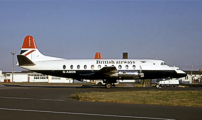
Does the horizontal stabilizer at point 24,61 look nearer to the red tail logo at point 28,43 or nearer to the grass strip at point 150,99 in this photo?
the red tail logo at point 28,43

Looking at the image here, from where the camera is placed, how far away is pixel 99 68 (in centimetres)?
3384

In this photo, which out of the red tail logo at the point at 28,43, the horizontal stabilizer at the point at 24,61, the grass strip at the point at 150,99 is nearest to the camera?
the grass strip at the point at 150,99

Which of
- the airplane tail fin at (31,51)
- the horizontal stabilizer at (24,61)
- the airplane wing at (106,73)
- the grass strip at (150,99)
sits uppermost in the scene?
the airplane tail fin at (31,51)

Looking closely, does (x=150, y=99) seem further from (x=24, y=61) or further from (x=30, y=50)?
(x=30, y=50)

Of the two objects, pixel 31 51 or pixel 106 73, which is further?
pixel 31 51

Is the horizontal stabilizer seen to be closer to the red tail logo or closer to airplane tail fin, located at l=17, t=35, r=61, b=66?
airplane tail fin, located at l=17, t=35, r=61, b=66

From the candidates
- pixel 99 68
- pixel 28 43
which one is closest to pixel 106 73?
pixel 99 68

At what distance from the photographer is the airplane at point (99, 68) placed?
33.2m

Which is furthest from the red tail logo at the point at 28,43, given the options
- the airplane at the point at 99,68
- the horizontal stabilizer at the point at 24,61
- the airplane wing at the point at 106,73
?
the airplane wing at the point at 106,73

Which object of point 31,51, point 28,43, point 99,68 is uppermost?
point 28,43

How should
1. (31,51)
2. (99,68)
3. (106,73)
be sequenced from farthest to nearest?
(31,51) → (99,68) → (106,73)

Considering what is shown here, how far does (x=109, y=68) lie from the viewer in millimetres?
31547

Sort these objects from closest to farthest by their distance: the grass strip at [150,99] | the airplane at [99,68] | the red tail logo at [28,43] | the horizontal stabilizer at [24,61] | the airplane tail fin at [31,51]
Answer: the grass strip at [150,99], the horizontal stabilizer at [24,61], the airplane at [99,68], the airplane tail fin at [31,51], the red tail logo at [28,43]

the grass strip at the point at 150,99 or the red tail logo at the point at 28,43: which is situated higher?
the red tail logo at the point at 28,43
